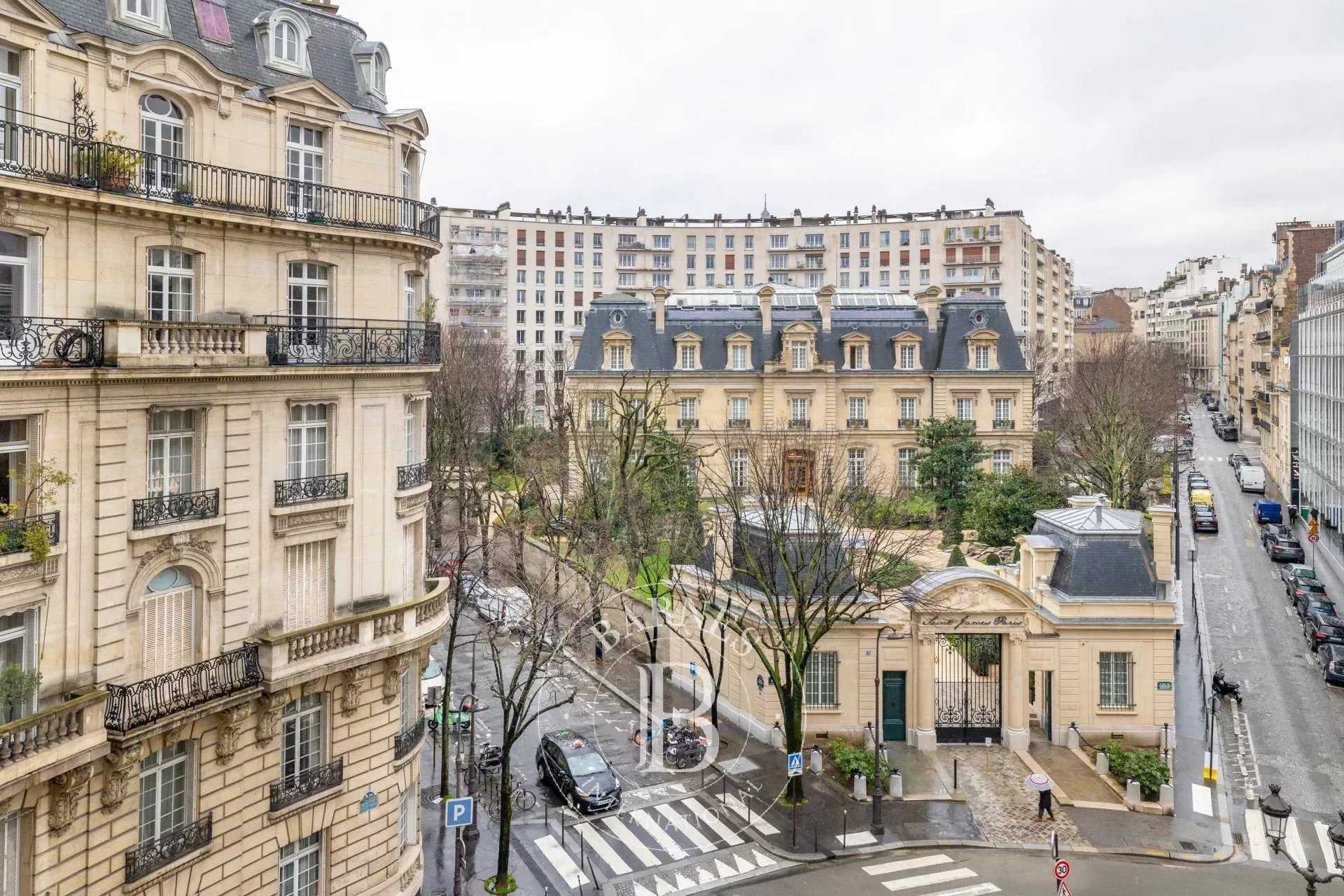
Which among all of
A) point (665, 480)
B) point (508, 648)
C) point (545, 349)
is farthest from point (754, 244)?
point (508, 648)

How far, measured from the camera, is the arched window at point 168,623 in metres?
14.9

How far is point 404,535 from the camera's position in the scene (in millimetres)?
18953

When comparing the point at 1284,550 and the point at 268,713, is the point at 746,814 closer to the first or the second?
the point at 268,713

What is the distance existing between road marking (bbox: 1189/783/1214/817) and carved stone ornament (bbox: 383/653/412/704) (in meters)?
19.4

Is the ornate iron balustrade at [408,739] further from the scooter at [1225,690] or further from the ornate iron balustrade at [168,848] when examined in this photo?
the scooter at [1225,690]

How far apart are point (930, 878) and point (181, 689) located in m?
15.1

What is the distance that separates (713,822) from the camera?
2359 centimetres

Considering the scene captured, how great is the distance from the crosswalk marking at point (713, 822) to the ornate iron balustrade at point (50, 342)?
1646 cm

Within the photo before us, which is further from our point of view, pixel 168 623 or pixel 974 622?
pixel 974 622

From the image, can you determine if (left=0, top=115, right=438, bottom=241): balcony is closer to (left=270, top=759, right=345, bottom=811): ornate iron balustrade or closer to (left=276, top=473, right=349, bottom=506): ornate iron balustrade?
(left=276, top=473, right=349, bottom=506): ornate iron balustrade

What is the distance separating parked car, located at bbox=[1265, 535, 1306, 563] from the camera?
49125 millimetres

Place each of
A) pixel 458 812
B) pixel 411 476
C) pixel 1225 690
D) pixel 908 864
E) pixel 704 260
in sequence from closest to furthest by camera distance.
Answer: pixel 458 812 → pixel 411 476 → pixel 908 864 → pixel 1225 690 → pixel 704 260

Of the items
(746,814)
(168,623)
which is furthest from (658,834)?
(168,623)

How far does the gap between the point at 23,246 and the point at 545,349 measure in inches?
3357
